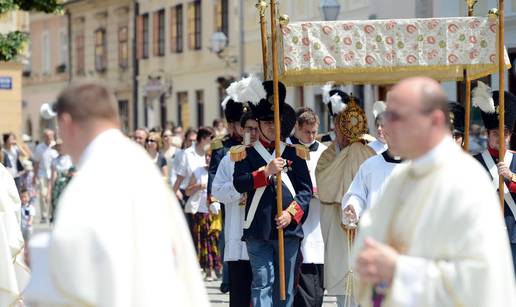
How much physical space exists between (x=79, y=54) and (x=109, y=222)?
5380 centimetres

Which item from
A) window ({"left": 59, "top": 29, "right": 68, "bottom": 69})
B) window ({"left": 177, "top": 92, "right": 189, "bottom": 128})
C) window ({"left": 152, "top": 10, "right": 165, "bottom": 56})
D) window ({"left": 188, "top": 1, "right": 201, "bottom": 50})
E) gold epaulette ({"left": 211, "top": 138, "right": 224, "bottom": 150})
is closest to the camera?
gold epaulette ({"left": 211, "top": 138, "right": 224, "bottom": 150})

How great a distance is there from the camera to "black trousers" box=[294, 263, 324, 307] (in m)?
12.3

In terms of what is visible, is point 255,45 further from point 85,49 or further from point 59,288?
point 59,288

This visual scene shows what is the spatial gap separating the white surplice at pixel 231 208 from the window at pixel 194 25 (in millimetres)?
33602

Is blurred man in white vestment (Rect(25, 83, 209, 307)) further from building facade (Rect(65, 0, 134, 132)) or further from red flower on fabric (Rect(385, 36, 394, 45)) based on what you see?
building facade (Rect(65, 0, 134, 132))

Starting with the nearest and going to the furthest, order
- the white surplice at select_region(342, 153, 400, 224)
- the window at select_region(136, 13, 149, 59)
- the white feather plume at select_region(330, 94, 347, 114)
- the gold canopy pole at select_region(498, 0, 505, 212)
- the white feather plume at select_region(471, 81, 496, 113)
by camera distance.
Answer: the white surplice at select_region(342, 153, 400, 224) → the gold canopy pole at select_region(498, 0, 505, 212) → the white feather plume at select_region(471, 81, 496, 113) → the white feather plume at select_region(330, 94, 347, 114) → the window at select_region(136, 13, 149, 59)

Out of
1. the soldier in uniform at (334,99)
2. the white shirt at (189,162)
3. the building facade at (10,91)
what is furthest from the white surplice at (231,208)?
the building facade at (10,91)

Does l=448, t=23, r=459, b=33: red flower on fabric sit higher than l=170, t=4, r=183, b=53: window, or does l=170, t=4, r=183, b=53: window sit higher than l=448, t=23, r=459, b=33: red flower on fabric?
l=170, t=4, r=183, b=53: window

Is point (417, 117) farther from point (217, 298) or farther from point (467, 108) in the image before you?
point (217, 298)

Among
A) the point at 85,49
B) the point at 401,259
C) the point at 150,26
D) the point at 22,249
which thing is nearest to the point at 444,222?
the point at 401,259

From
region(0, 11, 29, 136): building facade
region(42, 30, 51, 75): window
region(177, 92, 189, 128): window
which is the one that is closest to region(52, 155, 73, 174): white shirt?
region(0, 11, 29, 136): building facade

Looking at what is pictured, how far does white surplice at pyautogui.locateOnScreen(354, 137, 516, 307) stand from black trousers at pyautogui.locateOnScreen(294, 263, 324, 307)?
636cm

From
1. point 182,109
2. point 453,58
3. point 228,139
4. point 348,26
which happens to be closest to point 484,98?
point 453,58

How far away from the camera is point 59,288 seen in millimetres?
6020
